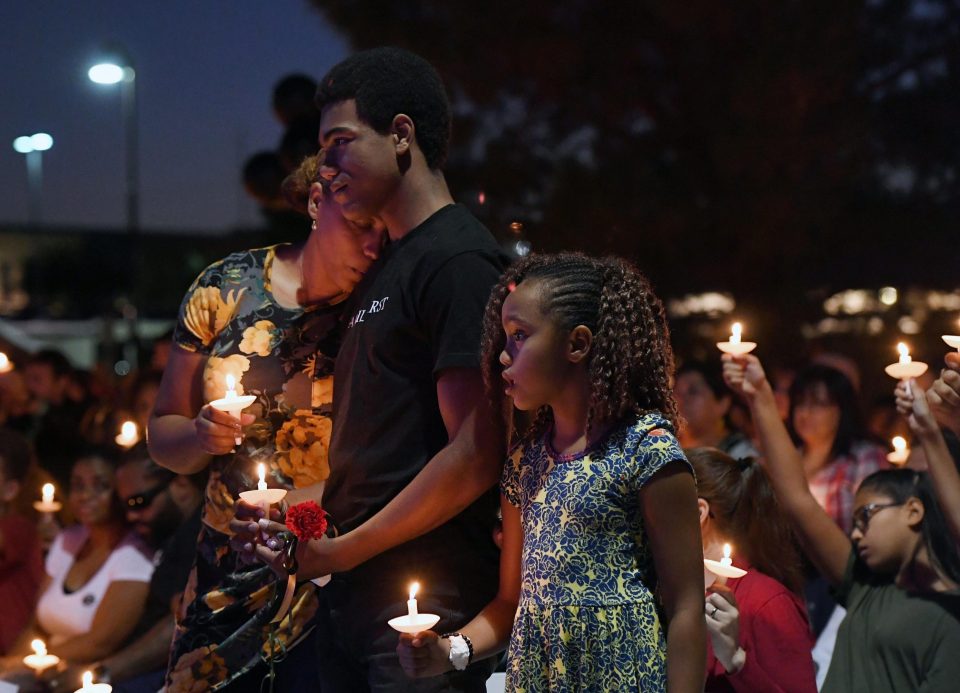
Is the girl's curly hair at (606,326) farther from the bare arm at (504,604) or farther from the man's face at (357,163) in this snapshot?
the man's face at (357,163)

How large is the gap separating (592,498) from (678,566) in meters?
0.23

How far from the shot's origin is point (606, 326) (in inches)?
107

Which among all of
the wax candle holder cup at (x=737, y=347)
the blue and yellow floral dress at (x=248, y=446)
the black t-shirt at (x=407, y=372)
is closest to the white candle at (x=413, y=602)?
the black t-shirt at (x=407, y=372)

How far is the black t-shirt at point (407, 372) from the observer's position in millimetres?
2906

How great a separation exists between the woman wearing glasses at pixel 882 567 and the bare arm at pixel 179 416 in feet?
6.12

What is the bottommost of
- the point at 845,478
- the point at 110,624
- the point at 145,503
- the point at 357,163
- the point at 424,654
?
the point at 424,654

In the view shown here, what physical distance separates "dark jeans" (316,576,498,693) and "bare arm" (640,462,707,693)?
21.6 inches

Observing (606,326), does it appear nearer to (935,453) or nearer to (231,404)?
(231,404)

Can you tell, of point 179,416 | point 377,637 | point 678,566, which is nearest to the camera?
point 678,566

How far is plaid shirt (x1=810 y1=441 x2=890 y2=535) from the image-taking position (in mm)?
6070

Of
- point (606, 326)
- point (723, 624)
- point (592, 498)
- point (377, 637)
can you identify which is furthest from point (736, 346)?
point (377, 637)

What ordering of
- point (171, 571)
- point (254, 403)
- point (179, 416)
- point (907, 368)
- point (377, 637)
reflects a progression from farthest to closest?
point (171, 571), point (907, 368), point (179, 416), point (254, 403), point (377, 637)

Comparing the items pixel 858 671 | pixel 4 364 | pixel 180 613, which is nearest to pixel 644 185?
pixel 4 364

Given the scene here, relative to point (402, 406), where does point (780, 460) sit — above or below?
above
